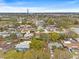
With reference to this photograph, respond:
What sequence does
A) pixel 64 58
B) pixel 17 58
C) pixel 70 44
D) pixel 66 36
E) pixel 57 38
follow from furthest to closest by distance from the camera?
pixel 66 36 → pixel 57 38 → pixel 70 44 → pixel 64 58 → pixel 17 58

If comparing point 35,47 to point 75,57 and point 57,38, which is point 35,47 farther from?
point 57,38

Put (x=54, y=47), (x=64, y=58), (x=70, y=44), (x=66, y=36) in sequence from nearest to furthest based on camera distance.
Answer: (x=64, y=58), (x=54, y=47), (x=70, y=44), (x=66, y=36)

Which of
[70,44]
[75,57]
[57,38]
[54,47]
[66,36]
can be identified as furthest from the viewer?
[66,36]

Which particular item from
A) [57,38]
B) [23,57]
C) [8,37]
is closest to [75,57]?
[23,57]

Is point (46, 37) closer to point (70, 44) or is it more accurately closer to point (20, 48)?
point (70, 44)

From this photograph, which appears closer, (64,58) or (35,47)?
(64,58)

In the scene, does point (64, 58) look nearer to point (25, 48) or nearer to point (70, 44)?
point (25, 48)

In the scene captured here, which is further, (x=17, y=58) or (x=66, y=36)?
(x=66, y=36)

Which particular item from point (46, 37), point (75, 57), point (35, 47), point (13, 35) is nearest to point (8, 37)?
point (13, 35)

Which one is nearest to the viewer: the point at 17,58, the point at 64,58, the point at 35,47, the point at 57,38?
the point at 17,58
